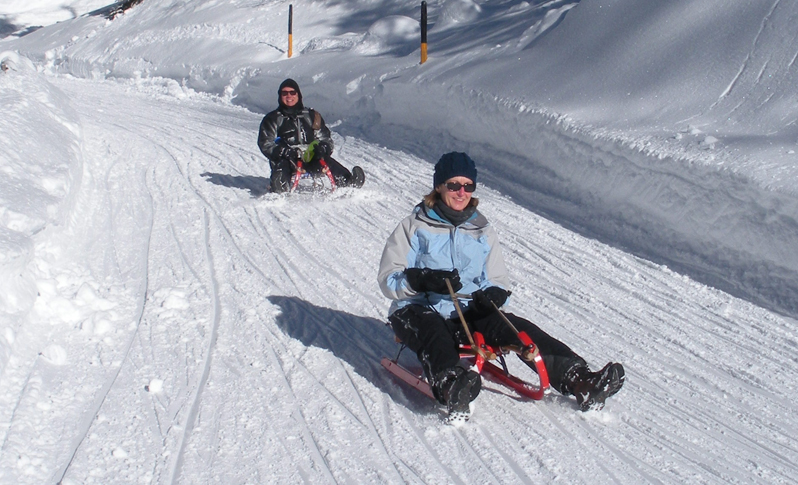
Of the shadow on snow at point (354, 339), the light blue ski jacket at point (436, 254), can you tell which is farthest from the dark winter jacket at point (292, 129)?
the light blue ski jacket at point (436, 254)

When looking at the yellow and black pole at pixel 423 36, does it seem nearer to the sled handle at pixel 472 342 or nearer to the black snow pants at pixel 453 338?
Result: the black snow pants at pixel 453 338

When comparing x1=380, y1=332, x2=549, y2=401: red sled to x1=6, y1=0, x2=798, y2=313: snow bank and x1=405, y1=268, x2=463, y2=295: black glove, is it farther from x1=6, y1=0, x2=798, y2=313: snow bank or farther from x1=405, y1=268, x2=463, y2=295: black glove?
x1=6, y1=0, x2=798, y2=313: snow bank

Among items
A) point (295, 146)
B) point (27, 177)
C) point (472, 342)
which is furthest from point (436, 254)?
point (295, 146)

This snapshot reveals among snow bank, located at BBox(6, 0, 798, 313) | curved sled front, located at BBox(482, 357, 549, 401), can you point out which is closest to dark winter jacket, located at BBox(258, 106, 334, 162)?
snow bank, located at BBox(6, 0, 798, 313)

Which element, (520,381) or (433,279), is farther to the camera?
(520,381)

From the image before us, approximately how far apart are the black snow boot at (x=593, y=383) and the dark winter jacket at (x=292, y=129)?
4856mm

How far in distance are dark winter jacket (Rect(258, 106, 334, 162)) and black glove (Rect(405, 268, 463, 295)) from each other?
14.7 ft

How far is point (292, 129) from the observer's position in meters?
8.05

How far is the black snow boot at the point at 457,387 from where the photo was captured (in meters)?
3.36

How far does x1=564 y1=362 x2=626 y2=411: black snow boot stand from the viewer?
3473mm

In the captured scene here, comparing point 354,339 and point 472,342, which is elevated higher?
point 472,342

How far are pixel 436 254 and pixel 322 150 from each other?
4.21 m

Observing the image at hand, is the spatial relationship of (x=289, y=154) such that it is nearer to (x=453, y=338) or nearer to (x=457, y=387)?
(x=453, y=338)

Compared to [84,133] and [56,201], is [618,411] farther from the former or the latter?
[84,133]
